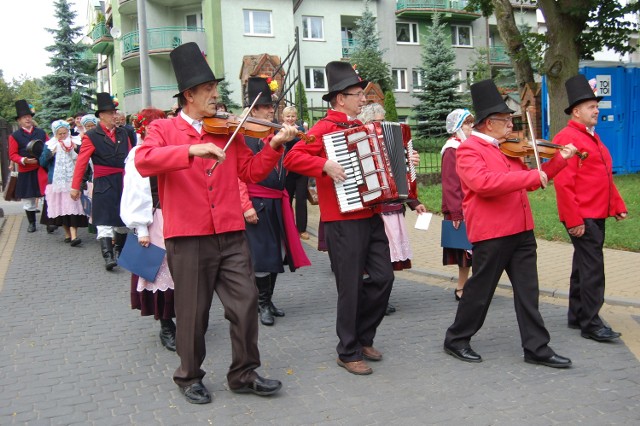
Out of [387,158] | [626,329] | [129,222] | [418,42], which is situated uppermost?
[418,42]

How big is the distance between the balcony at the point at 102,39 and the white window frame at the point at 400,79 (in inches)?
754

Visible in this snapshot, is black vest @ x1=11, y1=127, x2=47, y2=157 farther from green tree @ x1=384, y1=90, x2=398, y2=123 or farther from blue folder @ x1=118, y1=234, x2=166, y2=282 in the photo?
green tree @ x1=384, y1=90, x2=398, y2=123

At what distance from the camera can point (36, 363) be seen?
18.9ft

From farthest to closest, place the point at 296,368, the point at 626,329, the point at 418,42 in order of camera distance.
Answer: the point at 418,42 → the point at 626,329 → the point at 296,368

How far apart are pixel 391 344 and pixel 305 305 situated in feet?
5.78

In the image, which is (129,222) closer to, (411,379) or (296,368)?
(296,368)

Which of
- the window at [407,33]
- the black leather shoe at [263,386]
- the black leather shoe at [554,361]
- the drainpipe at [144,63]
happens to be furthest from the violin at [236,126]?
the window at [407,33]

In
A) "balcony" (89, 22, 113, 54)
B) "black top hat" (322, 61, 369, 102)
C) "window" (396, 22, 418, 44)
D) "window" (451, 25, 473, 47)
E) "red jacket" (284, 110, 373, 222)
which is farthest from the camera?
"balcony" (89, 22, 113, 54)

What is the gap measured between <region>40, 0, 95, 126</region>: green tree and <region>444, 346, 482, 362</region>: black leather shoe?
134 ft

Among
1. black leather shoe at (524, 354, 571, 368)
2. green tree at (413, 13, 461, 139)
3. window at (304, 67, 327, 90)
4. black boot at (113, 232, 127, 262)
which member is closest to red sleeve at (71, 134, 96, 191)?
black boot at (113, 232, 127, 262)

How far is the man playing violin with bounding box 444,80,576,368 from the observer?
5.26 m

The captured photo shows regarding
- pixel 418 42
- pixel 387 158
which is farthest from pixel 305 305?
pixel 418 42

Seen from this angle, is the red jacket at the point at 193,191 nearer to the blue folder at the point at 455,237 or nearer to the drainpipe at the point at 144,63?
the blue folder at the point at 455,237

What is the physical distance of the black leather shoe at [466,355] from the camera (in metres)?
5.44
